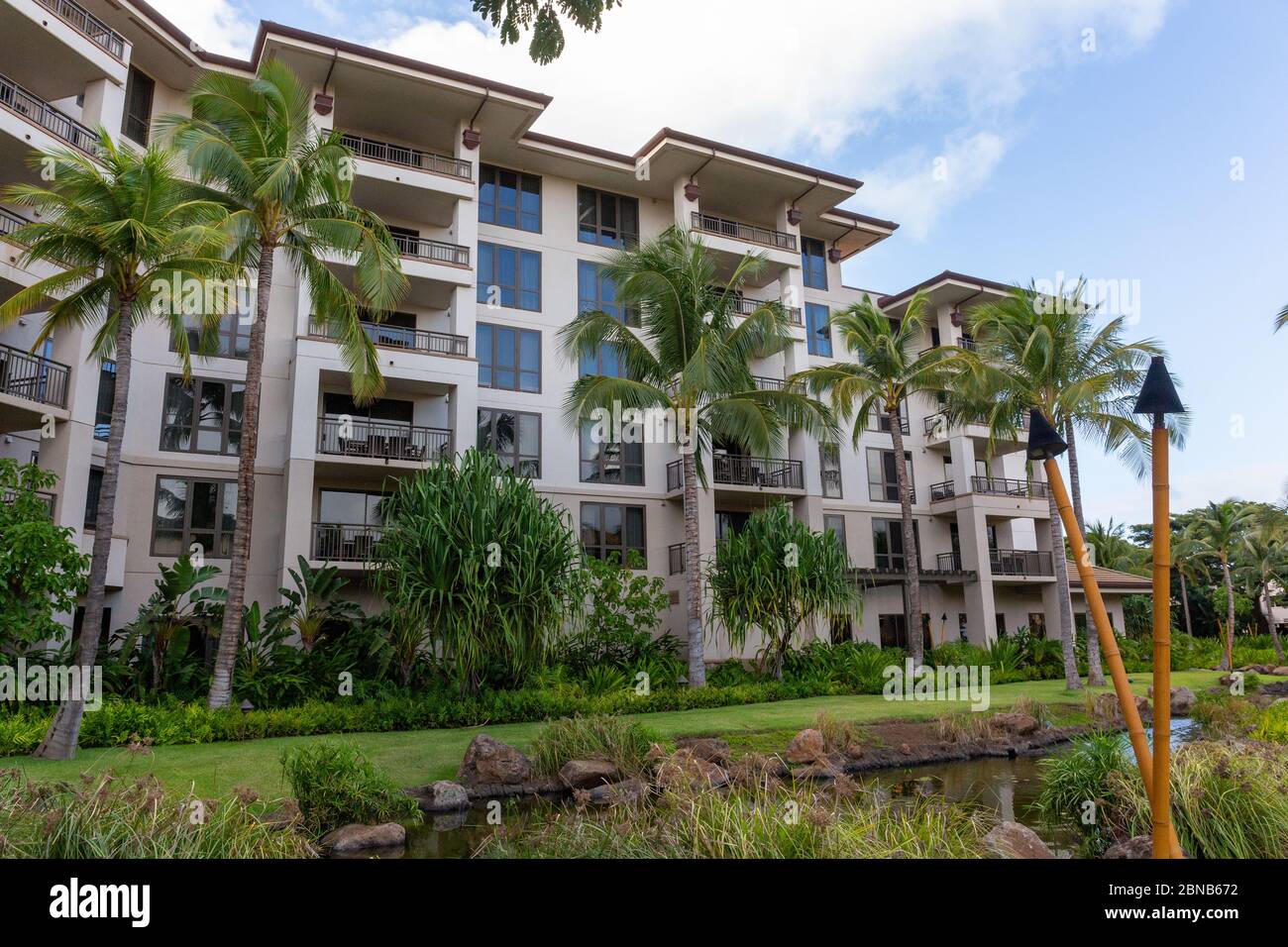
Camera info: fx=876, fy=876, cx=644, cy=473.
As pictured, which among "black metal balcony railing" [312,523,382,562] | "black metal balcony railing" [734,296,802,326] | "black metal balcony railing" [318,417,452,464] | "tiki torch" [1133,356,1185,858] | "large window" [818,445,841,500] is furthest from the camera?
"large window" [818,445,841,500]

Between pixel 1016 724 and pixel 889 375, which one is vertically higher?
pixel 889 375

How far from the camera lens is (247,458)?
1672 cm

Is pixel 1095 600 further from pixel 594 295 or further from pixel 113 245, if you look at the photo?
pixel 594 295

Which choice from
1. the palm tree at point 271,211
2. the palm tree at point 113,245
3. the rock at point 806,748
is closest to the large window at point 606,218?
the palm tree at point 271,211

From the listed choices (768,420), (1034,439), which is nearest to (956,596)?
(768,420)

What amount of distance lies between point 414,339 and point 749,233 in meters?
12.4

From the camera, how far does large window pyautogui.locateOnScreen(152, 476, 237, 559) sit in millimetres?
21202

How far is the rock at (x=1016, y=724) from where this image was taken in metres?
16.6

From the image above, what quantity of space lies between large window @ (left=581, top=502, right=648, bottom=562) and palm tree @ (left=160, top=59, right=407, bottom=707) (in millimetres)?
9941

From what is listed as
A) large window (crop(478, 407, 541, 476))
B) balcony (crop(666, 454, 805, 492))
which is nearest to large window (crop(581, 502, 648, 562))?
balcony (crop(666, 454, 805, 492))

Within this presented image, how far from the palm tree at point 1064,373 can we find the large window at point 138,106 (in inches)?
881

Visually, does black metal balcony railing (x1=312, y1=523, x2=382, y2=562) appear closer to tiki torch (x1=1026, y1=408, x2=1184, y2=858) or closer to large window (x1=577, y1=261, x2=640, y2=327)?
large window (x1=577, y1=261, x2=640, y2=327)

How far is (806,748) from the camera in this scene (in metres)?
14.2

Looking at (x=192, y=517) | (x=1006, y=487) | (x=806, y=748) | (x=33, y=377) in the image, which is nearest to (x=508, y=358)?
(x=192, y=517)
